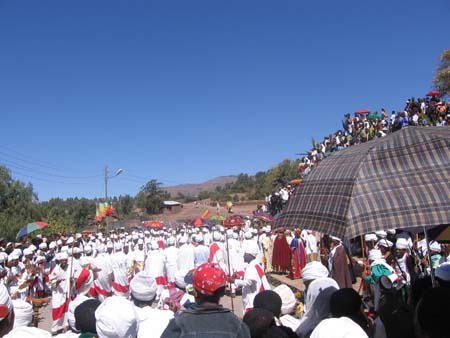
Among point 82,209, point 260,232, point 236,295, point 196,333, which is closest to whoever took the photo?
point 196,333

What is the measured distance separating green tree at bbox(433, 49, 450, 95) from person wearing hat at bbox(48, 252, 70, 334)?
31302 mm

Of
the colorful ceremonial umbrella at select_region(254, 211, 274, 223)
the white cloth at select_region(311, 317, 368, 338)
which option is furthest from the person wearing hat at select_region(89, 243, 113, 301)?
the colorful ceremonial umbrella at select_region(254, 211, 274, 223)

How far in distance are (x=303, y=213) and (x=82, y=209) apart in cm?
4187

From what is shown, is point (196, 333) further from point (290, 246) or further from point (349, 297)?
point (290, 246)

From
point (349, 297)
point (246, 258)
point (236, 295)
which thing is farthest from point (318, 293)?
point (236, 295)

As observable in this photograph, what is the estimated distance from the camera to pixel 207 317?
8.07 ft

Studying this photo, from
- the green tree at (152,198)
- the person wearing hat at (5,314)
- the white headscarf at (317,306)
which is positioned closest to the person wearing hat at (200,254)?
the white headscarf at (317,306)

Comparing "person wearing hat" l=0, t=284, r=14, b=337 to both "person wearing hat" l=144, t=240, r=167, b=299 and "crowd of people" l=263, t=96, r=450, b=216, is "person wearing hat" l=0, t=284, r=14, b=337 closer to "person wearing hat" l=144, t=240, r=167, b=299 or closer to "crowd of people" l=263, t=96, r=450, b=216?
"person wearing hat" l=144, t=240, r=167, b=299

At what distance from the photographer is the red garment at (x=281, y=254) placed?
14.2 metres

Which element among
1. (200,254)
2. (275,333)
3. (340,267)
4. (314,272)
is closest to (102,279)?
(200,254)

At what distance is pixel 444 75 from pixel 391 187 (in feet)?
109

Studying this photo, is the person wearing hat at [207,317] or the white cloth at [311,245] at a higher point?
the person wearing hat at [207,317]

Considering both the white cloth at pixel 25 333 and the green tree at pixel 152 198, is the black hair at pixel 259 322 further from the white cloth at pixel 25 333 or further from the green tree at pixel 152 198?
the green tree at pixel 152 198

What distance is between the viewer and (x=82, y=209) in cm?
4206
